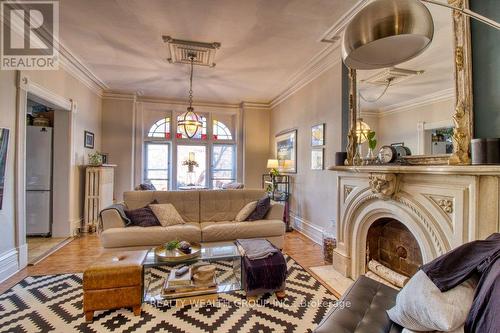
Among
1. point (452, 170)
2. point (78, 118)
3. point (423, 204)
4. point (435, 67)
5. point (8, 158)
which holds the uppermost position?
point (78, 118)

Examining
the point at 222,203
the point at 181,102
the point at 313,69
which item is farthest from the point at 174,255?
the point at 181,102

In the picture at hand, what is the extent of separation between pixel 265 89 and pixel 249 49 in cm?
196

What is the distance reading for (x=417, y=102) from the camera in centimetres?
220

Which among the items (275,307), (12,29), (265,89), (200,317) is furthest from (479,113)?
(12,29)

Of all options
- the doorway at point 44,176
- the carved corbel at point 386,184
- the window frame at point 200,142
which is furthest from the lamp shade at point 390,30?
the window frame at point 200,142

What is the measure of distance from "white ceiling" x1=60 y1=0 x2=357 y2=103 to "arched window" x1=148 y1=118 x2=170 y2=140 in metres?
1.60

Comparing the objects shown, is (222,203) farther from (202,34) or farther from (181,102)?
(181,102)

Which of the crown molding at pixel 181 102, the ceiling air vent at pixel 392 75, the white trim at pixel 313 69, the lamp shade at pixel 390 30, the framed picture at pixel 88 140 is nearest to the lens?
the lamp shade at pixel 390 30

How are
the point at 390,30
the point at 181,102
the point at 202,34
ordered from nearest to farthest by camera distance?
the point at 390,30 → the point at 202,34 → the point at 181,102

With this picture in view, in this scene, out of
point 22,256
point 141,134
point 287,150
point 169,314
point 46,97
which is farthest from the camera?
point 141,134

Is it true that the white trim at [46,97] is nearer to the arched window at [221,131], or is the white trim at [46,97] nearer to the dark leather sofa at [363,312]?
the arched window at [221,131]

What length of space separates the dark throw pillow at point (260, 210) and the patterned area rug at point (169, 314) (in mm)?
1237

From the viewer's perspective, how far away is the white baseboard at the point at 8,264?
108 inches

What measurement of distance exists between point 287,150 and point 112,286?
4.22m
